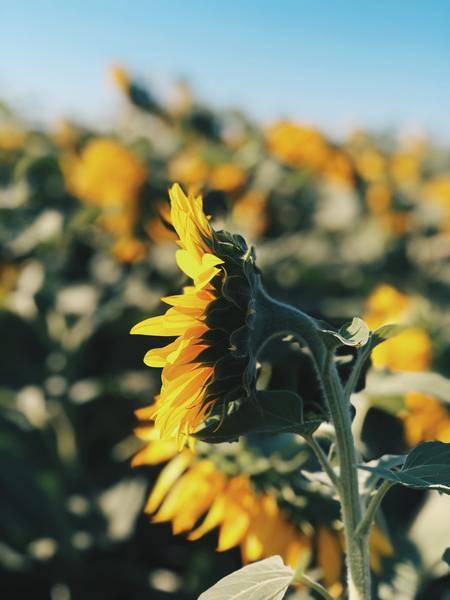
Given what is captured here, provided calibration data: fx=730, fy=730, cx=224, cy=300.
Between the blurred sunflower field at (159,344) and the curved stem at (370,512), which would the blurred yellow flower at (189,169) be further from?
the curved stem at (370,512)

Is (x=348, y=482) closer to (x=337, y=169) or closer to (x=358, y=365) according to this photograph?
(x=358, y=365)

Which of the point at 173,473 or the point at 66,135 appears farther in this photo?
the point at 66,135

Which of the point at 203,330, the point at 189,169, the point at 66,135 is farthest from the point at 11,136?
the point at 203,330

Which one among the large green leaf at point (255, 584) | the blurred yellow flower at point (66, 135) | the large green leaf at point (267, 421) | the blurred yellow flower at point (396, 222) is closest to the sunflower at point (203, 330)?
the large green leaf at point (267, 421)

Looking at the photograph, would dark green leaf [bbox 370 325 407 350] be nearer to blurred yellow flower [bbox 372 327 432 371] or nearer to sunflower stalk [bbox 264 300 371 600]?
sunflower stalk [bbox 264 300 371 600]

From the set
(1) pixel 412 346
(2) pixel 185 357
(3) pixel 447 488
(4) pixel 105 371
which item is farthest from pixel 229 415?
(4) pixel 105 371

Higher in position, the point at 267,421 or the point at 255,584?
the point at 267,421
